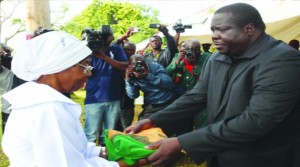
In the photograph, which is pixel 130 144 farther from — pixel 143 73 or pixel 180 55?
pixel 180 55

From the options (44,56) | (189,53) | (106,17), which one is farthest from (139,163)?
(106,17)

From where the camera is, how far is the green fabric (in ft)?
6.82

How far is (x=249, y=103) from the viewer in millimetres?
1898

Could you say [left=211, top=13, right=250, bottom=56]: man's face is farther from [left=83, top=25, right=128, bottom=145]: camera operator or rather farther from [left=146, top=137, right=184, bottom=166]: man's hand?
[left=83, top=25, right=128, bottom=145]: camera operator

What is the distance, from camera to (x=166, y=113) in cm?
240

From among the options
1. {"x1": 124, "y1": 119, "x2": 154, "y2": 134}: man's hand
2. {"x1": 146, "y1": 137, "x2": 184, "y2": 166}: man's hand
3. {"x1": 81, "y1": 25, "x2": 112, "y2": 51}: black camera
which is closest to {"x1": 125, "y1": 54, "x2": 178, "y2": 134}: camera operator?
{"x1": 81, "y1": 25, "x2": 112, "y2": 51}: black camera

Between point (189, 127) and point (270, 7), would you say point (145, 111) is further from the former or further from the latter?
point (270, 7)

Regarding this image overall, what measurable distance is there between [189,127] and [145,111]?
0.71m

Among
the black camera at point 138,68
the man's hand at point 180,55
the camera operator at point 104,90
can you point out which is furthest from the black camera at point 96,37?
the man's hand at point 180,55

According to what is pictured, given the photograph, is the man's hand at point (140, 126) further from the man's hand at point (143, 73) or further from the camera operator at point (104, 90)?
the camera operator at point (104, 90)

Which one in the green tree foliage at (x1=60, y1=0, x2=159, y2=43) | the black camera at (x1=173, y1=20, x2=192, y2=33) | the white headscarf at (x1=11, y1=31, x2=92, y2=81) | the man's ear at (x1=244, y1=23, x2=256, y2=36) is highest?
the man's ear at (x1=244, y1=23, x2=256, y2=36)

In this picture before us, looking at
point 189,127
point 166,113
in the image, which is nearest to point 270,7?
point 189,127

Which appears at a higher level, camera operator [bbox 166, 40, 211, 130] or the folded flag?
the folded flag

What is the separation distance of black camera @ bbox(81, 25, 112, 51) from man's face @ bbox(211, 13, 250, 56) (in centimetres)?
283
